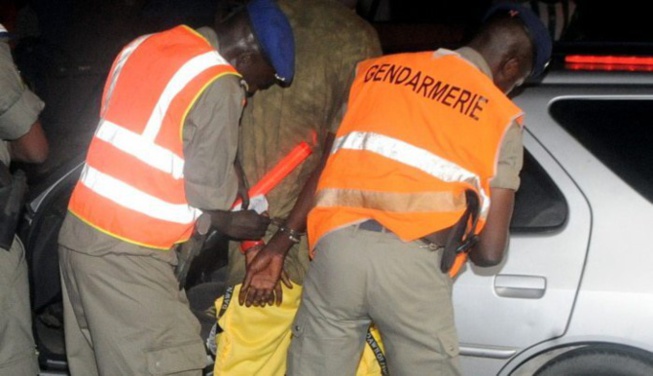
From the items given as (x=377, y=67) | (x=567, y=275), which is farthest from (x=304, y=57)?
(x=567, y=275)

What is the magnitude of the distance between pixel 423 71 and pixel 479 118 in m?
0.24

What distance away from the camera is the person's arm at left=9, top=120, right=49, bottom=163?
3.20 meters

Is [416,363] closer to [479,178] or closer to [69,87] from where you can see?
[479,178]

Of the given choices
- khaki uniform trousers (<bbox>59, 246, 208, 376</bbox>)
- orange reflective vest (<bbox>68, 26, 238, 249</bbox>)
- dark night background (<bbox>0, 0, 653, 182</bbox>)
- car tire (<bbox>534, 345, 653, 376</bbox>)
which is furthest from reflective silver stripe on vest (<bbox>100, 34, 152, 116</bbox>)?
car tire (<bbox>534, 345, 653, 376</bbox>)

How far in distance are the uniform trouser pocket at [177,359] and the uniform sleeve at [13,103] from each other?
0.85m

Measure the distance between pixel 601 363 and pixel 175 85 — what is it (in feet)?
5.82

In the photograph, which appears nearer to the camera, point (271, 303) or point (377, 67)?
point (377, 67)

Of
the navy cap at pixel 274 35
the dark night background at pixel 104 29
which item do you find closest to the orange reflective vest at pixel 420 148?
the navy cap at pixel 274 35

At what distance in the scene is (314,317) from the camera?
3062 mm

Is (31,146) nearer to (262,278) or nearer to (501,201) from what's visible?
(262,278)

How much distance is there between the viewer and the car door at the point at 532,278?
3.41 m

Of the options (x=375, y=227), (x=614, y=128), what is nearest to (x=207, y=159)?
(x=375, y=227)

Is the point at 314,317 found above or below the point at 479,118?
below

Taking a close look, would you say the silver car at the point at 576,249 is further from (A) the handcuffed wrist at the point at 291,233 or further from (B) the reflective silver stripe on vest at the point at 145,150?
(B) the reflective silver stripe on vest at the point at 145,150
